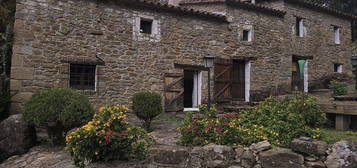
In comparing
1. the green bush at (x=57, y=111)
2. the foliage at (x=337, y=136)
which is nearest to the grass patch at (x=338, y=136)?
the foliage at (x=337, y=136)

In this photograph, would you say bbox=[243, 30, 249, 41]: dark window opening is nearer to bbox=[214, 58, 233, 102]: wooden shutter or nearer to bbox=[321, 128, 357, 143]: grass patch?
bbox=[214, 58, 233, 102]: wooden shutter

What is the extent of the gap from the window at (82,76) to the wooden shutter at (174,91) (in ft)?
8.62

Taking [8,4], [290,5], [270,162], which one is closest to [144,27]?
[8,4]

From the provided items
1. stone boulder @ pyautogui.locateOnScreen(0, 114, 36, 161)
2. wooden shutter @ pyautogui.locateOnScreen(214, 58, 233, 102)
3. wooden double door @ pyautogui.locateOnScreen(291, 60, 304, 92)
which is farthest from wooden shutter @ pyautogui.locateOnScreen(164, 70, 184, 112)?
wooden double door @ pyautogui.locateOnScreen(291, 60, 304, 92)

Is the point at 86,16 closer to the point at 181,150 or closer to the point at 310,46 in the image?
the point at 181,150

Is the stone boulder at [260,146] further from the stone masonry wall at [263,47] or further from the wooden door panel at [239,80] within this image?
the stone masonry wall at [263,47]

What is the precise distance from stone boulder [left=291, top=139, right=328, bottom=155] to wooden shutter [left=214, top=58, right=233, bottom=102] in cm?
568

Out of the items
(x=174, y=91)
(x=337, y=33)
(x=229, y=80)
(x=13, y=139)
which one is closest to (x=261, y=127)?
(x=174, y=91)

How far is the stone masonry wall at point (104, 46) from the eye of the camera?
6.77 meters

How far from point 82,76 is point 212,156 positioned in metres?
5.28

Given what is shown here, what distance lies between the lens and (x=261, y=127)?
474 cm

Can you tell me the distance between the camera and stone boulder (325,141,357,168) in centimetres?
366

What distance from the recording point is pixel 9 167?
5102 mm

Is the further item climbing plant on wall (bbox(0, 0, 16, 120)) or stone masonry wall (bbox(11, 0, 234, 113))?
stone masonry wall (bbox(11, 0, 234, 113))
